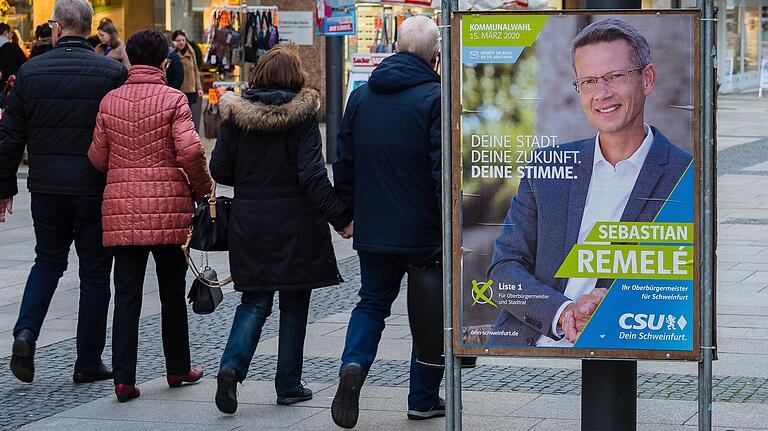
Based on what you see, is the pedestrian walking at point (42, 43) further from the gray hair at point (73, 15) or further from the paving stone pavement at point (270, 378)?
the gray hair at point (73, 15)

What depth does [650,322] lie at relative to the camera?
4734 mm

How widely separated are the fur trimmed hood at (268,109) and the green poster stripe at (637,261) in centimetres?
194

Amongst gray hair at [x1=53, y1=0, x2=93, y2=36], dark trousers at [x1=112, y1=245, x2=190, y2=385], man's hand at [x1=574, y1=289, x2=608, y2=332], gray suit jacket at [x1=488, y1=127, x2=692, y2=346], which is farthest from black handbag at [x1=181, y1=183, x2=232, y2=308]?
man's hand at [x1=574, y1=289, x2=608, y2=332]

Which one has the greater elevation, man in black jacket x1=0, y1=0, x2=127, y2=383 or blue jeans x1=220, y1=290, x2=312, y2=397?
man in black jacket x1=0, y1=0, x2=127, y2=383

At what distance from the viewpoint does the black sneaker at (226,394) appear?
20.2ft

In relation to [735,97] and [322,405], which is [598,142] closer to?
[322,405]

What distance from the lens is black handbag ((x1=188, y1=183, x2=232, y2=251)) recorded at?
6445 millimetres

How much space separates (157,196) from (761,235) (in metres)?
7.15

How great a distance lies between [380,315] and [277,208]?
2.22 ft

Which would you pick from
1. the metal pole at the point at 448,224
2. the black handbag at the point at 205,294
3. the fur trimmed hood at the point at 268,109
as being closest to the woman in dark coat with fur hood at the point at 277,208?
the fur trimmed hood at the point at 268,109

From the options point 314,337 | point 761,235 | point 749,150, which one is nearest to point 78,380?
point 314,337

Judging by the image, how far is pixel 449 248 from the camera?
16.0 ft

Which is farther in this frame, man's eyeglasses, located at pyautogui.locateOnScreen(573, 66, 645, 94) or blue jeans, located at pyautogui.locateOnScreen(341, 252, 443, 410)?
blue jeans, located at pyautogui.locateOnScreen(341, 252, 443, 410)

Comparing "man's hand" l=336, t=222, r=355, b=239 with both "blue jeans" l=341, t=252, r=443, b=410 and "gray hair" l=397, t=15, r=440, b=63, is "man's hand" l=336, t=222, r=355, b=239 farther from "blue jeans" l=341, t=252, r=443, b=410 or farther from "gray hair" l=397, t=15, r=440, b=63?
"gray hair" l=397, t=15, r=440, b=63
